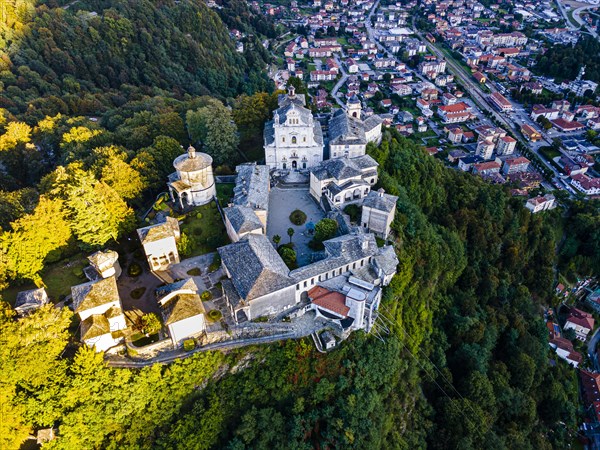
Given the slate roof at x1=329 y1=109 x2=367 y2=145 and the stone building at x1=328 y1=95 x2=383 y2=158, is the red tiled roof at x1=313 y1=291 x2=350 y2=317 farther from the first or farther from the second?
the slate roof at x1=329 y1=109 x2=367 y2=145

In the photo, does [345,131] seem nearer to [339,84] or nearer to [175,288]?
[175,288]

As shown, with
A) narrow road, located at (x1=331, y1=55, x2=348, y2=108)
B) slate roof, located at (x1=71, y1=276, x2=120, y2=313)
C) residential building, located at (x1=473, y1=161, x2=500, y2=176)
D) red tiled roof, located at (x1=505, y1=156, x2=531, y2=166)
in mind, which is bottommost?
residential building, located at (x1=473, y1=161, x2=500, y2=176)

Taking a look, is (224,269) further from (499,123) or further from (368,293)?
(499,123)

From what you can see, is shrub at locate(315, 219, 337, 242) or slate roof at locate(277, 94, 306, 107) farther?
slate roof at locate(277, 94, 306, 107)

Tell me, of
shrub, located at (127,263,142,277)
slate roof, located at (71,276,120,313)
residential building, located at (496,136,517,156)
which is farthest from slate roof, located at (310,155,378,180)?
residential building, located at (496,136,517,156)

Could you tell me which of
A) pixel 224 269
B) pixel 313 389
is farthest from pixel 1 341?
pixel 313 389

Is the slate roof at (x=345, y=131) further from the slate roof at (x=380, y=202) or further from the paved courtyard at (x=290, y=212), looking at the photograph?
the slate roof at (x=380, y=202)

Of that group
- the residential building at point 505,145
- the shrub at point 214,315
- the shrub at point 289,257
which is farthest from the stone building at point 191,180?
the residential building at point 505,145
